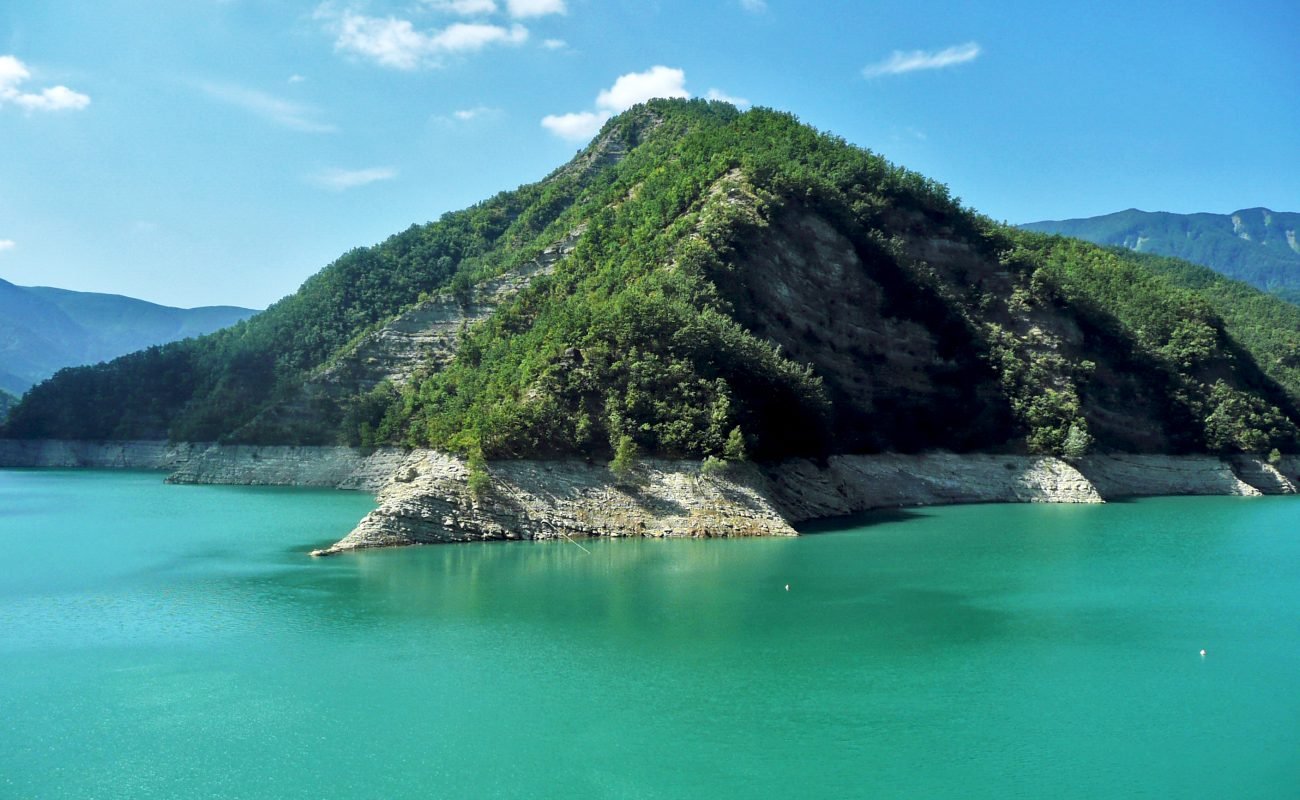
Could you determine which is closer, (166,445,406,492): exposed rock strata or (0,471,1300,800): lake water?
(0,471,1300,800): lake water

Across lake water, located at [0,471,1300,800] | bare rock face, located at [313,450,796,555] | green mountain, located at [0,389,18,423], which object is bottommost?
lake water, located at [0,471,1300,800]

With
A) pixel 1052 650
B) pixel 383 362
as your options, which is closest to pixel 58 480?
pixel 383 362

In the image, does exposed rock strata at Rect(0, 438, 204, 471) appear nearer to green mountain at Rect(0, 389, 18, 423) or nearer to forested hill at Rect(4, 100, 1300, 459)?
forested hill at Rect(4, 100, 1300, 459)

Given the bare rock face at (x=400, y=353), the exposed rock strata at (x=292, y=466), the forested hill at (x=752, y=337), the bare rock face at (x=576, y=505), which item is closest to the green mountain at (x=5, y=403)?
the forested hill at (x=752, y=337)

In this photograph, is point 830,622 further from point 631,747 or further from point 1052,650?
point 631,747

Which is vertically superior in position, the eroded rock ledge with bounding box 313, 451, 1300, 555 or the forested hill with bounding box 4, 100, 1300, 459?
the forested hill with bounding box 4, 100, 1300, 459

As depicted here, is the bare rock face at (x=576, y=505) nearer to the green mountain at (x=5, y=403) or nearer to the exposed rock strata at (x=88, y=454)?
the exposed rock strata at (x=88, y=454)

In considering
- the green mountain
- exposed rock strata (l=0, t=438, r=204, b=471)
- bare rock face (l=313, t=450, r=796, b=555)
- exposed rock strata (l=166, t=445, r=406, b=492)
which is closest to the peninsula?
bare rock face (l=313, t=450, r=796, b=555)
